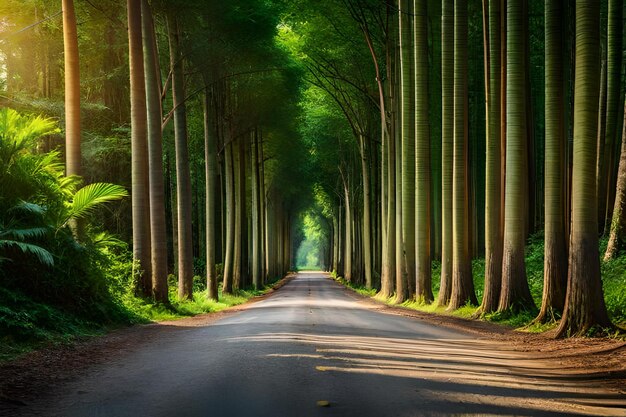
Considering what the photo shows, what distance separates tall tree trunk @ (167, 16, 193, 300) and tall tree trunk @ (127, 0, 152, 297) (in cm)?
497

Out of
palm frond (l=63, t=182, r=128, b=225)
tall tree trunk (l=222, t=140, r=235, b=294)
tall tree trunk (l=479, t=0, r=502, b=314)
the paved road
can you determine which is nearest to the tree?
the paved road

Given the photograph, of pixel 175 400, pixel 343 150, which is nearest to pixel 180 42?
pixel 175 400

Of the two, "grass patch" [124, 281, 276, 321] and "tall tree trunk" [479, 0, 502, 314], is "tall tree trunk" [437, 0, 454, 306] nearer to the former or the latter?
"tall tree trunk" [479, 0, 502, 314]

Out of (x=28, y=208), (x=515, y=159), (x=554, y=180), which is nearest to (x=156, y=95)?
(x=28, y=208)

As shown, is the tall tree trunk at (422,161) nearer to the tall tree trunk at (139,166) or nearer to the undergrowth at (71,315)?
the undergrowth at (71,315)

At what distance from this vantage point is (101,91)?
2989 centimetres

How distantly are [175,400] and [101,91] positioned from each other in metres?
26.4

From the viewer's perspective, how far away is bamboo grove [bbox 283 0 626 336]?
11234 millimetres

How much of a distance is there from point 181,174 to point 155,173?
4.46 m

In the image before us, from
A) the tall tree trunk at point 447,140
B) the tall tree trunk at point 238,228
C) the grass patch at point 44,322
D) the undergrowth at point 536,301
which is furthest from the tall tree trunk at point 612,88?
the tall tree trunk at point 238,228

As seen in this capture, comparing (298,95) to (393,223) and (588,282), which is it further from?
(588,282)

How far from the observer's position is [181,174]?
2306cm

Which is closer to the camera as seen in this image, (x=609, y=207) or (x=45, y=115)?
(x=609, y=207)

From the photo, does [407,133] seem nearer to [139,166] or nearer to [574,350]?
[139,166]
